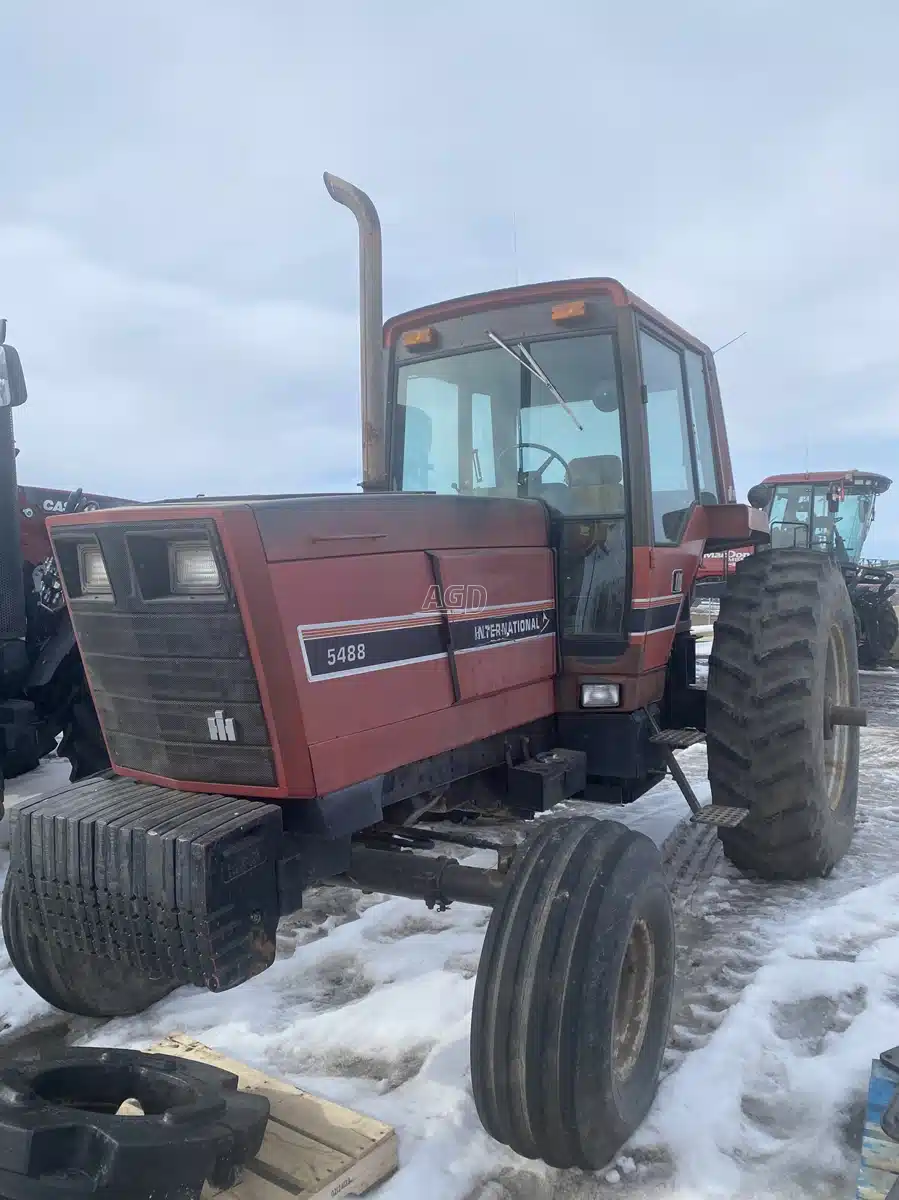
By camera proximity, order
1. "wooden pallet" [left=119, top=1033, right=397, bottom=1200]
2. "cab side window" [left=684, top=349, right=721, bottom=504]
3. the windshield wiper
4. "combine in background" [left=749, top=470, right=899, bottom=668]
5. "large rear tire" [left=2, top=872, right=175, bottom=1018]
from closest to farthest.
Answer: "wooden pallet" [left=119, top=1033, right=397, bottom=1200]
"large rear tire" [left=2, top=872, right=175, bottom=1018]
the windshield wiper
"cab side window" [left=684, top=349, right=721, bottom=504]
"combine in background" [left=749, top=470, right=899, bottom=668]

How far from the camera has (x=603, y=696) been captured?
11.7 feet

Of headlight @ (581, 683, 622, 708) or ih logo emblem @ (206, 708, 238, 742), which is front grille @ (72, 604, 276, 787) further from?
headlight @ (581, 683, 622, 708)

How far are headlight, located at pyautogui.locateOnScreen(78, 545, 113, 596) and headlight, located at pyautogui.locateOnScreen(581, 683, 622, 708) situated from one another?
6.10 ft

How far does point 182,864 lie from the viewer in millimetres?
2047

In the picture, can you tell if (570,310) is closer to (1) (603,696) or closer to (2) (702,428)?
(2) (702,428)

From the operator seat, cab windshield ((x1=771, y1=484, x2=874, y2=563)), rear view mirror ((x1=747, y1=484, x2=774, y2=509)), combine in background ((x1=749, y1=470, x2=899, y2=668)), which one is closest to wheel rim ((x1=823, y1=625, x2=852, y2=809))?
rear view mirror ((x1=747, y1=484, x2=774, y2=509))

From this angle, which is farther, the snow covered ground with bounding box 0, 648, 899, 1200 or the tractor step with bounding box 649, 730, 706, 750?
the tractor step with bounding box 649, 730, 706, 750

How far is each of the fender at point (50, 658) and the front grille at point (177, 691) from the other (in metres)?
2.67

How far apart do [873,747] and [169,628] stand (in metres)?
6.41

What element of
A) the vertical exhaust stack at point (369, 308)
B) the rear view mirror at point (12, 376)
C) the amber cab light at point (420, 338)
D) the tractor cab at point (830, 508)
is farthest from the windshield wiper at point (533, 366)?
the tractor cab at point (830, 508)

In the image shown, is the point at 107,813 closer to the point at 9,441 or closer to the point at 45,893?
the point at 45,893

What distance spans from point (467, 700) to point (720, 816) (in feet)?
4.17

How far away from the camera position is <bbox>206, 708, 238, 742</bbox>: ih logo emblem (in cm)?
230

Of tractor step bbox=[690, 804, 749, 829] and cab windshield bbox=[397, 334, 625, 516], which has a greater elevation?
cab windshield bbox=[397, 334, 625, 516]
